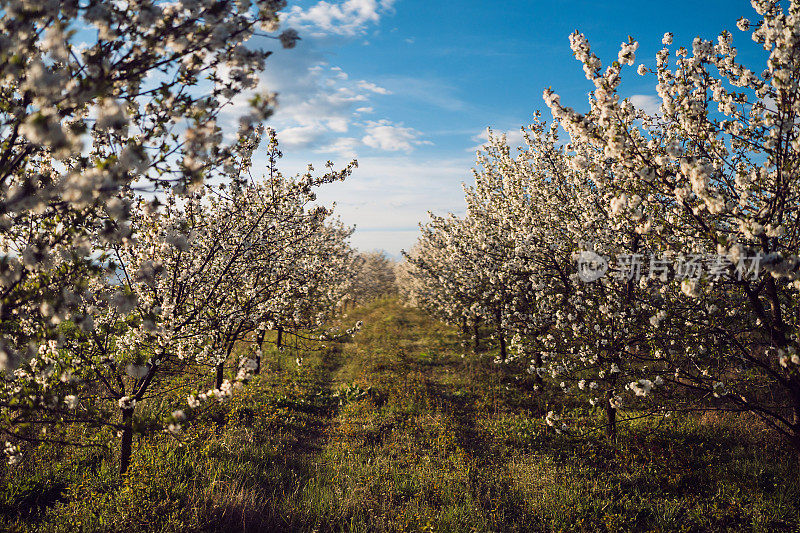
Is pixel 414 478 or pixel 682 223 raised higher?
pixel 682 223

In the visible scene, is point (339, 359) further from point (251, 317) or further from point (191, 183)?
point (191, 183)

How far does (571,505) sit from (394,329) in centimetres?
1888

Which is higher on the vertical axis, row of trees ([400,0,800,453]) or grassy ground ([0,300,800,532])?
row of trees ([400,0,800,453])

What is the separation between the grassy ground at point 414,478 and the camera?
18.8 feet

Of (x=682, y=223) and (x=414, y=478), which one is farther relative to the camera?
(x=414, y=478)

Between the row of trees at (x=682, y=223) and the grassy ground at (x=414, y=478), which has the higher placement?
the row of trees at (x=682, y=223)

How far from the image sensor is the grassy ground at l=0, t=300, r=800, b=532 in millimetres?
5730

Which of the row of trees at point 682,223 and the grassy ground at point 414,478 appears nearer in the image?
the row of trees at point 682,223

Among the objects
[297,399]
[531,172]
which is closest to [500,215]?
[531,172]

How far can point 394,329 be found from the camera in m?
24.9

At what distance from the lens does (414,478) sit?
7105 millimetres

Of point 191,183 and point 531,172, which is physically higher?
point 531,172

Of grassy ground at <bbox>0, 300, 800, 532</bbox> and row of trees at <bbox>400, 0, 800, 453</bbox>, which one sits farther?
grassy ground at <bbox>0, 300, 800, 532</bbox>

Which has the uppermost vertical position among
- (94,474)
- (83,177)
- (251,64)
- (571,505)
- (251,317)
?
(251,64)
